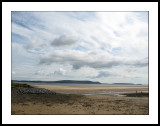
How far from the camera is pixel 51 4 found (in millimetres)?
8867

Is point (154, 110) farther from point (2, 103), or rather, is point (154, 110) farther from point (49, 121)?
point (2, 103)

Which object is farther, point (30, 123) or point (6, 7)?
point (6, 7)

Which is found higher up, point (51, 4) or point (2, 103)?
point (51, 4)

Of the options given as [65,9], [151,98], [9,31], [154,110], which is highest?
[65,9]

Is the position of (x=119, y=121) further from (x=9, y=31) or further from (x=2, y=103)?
(x=9, y=31)

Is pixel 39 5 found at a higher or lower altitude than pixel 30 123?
higher

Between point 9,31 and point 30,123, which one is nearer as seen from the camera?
point 30,123

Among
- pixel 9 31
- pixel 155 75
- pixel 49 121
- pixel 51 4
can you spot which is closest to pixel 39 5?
pixel 51 4

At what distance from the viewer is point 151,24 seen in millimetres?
8773

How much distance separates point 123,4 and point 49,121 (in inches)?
282

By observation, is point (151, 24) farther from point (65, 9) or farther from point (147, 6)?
point (65, 9)

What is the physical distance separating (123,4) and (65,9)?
123 inches

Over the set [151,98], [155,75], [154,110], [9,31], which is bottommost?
[154,110]

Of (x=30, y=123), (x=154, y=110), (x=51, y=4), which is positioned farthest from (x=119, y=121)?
(x=51, y=4)
